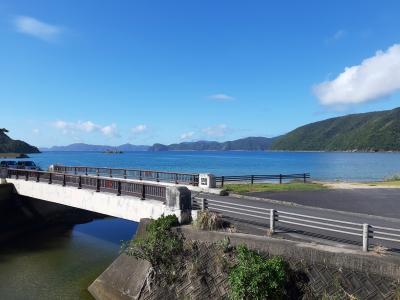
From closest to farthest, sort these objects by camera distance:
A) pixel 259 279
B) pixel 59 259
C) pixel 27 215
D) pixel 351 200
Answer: pixel 259 279
pixel 59 259
pixel 351 200
pixel 27 215

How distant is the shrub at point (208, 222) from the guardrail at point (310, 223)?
3.22ft

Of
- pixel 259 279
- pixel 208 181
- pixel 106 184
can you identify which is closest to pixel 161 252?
pixel 259 279

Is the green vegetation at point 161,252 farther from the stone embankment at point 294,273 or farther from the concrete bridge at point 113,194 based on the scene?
the concrete bridge at point 113,194

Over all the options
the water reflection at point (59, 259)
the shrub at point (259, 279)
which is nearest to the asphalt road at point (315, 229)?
the shrub at point (259, 279)

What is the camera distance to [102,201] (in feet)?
65.4

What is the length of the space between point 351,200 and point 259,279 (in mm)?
15319

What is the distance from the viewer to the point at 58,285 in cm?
1709

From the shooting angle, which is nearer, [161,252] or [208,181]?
[161,252]

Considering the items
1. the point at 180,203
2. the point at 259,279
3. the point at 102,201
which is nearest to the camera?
the point at 259,279

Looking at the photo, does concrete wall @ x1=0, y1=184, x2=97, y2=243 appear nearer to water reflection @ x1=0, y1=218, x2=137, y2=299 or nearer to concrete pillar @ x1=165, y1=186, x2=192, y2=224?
water reflection @ x1=0, y1=218, x2=137, y2=299

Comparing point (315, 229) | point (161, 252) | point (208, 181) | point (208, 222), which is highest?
point (208, 181)

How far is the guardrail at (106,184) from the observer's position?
58.6ft

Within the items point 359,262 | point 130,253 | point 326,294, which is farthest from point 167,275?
point 359,262

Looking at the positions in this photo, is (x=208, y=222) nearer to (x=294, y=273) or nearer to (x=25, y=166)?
(x=294, y=273)
